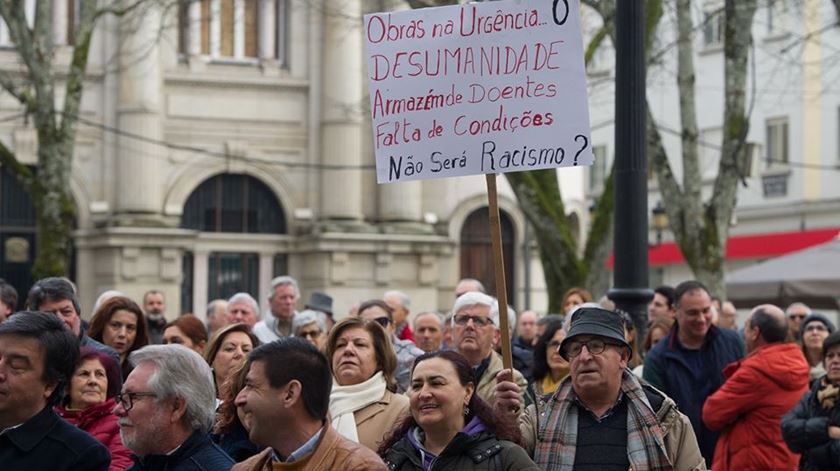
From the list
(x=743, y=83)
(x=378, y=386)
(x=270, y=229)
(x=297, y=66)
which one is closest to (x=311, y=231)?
(x=270, y=229)

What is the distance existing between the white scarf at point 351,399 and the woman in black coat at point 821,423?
270 cm

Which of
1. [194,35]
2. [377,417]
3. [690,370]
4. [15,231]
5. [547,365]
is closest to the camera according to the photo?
[377,417]

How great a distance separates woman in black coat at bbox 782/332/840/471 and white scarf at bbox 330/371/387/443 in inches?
106

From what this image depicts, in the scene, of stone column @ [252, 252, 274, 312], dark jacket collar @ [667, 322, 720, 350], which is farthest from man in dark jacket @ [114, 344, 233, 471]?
stone column @ [252, 252, 274, 312]

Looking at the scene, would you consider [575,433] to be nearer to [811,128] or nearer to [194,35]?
[194,35]

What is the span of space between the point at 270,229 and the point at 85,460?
33.2 meters

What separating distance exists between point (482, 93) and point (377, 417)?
1848mm

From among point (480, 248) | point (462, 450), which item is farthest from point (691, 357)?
point (480, 248)

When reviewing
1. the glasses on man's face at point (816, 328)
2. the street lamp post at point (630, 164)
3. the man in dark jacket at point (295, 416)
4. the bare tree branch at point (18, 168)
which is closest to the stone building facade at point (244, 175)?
the bare tree branch at point (18, 168)

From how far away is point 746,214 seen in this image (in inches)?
1869

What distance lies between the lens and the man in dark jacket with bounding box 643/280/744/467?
11461 millimetres

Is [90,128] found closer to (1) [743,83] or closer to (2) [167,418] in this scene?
(1) [743,83]

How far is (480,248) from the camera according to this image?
41.8 metres

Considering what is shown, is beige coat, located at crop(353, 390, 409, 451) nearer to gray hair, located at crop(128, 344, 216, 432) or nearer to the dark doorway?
gray hair, located at crop(128, 344, 216, 432)
